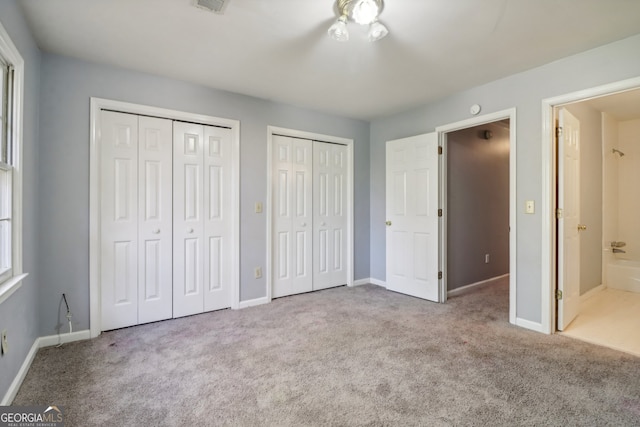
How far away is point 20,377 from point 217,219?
183 centimetres

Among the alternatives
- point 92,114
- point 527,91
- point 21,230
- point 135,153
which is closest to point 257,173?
point 135,153

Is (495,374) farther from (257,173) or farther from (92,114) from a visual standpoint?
(92,114)

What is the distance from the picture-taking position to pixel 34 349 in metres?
2.22

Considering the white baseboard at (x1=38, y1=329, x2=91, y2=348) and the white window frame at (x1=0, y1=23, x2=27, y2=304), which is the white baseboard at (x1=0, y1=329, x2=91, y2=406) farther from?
the white window frame at (x1=0, y1=23, x2=27, y2=304)

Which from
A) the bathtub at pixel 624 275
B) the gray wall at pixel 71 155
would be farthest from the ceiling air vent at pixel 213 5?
the bathtub at pixel 624 275

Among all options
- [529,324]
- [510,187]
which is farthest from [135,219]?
[529,324]

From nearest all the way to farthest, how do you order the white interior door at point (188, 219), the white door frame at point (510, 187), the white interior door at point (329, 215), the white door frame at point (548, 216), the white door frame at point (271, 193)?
the white door frame at point (548, 216) → the white door frame at point (510, 187) → the white interior door at point (188, 219) → the white door frame at point (271, 193) → the white interior door at point (329, 215)

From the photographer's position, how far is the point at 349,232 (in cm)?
423

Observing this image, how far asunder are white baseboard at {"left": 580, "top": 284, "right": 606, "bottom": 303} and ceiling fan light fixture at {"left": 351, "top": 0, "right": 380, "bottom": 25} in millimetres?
3880

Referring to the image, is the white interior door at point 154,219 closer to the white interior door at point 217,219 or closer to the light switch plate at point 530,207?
the white interior door at point 217,219

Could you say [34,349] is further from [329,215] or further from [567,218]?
[567,218]

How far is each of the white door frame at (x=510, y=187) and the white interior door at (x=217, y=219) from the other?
2.42 m

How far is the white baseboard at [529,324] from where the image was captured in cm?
268

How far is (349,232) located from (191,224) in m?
2.08
